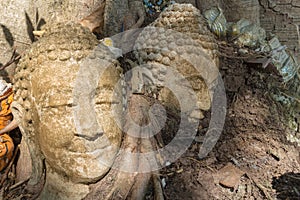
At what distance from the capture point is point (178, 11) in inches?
76.9

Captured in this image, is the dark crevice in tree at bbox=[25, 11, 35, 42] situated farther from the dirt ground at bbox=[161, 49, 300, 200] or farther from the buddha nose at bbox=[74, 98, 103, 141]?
the dirt ground at bbox=[161, 49, 300, 200]

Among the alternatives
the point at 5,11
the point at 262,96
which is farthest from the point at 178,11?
the point at 5,11

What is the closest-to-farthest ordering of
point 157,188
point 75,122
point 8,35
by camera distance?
point 75,122 < point 157,188 < point 8,35

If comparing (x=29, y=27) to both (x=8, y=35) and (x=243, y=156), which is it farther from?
(x=243, y=156)

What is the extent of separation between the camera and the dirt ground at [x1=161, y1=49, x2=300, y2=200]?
5.24 ft

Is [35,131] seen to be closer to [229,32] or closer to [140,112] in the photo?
[140,112]

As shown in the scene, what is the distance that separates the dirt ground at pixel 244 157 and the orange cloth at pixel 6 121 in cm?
82

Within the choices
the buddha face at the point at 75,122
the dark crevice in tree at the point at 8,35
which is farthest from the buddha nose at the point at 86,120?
the dark crevice in tree at the point at 8,35

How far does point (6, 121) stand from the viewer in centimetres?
178

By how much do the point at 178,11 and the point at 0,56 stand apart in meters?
1.08

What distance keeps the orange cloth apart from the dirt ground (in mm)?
823

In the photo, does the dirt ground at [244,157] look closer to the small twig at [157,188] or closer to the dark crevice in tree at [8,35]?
the small twig at [157,188]

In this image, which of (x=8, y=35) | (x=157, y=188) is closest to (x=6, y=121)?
(x=8, y=35)

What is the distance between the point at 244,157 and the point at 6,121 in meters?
1.28
